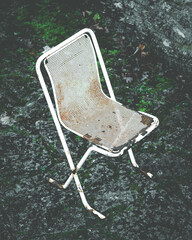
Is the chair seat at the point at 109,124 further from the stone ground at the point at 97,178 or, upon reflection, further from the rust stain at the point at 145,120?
the stone ground at the point at 97,178

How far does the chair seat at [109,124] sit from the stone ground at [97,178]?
0.65m

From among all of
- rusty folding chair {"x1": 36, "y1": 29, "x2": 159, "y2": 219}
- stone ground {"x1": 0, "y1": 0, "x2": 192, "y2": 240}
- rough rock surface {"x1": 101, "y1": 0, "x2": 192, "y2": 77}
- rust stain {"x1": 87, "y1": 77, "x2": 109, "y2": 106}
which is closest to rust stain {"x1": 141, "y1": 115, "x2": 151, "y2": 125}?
rusty folding chair {"x1": 36, "y1": 29, "x2": 159, "y2": 219}

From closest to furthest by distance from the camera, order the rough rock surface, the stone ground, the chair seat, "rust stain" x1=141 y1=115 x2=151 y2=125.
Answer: the chair seat < "rust stain" x1=141 y1=115 x2=151 y2=125 < the stone ground < the rough rock surface

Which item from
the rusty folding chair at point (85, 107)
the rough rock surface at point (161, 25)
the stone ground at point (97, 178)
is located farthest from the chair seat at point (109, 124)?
the rough rock surface at point (161, 25)

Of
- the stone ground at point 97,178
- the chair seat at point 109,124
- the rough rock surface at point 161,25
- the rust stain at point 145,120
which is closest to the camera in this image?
the chair seat at point 109,124

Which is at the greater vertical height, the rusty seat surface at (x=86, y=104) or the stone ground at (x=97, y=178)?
the rusty seat surface at (x=86, y=104)

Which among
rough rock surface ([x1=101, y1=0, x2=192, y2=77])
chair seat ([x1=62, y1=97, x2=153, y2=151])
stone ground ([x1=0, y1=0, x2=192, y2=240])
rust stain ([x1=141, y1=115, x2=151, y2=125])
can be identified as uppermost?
rough rock surface ([x1=101, y1=0, x2=192, y2=77])

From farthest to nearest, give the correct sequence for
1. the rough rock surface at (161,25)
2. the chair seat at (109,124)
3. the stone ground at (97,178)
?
1. the rough rock surface at (161,25)
2. the stone ground at (97,178)
3. the chair seat at (109,124)

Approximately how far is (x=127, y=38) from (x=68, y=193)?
2.45m

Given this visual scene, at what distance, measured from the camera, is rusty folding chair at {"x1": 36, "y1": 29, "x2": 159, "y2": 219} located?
2.16 m

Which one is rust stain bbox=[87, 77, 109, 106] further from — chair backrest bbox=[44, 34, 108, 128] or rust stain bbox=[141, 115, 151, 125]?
rust stain bbox=[141, 115, 151, 125]

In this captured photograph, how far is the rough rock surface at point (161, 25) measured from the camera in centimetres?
313

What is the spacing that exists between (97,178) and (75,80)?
96 cm

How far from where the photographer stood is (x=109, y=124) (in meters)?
2.31
